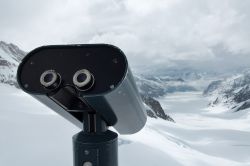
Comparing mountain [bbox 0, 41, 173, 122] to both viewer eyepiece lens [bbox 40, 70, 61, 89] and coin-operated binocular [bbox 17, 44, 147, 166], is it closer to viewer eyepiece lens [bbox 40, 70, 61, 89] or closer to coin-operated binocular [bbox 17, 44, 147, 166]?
coin-operated binocular [bbox 17, 44, 147, 166]

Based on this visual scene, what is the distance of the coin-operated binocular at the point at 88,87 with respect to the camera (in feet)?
6.89

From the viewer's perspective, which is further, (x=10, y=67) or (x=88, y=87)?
(x=10, y=67)

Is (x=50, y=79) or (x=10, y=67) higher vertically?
(x=10, y=67)

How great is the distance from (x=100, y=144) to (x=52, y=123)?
13063 millimetres

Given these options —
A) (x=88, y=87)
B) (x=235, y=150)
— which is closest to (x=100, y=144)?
(x=88, y=87)

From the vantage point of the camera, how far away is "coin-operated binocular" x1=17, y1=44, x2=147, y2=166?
2.10m

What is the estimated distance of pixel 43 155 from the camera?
10.3m

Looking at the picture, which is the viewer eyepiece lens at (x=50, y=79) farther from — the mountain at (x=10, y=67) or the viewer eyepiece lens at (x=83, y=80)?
the mountain at (x=10, y=67)

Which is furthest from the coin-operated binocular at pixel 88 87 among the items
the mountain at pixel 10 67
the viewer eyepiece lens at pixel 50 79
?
the mountain at pixel 10 67

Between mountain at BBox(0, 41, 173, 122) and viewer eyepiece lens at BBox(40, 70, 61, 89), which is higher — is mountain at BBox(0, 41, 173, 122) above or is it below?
above

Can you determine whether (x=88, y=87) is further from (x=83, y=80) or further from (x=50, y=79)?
(x=50, y=79)

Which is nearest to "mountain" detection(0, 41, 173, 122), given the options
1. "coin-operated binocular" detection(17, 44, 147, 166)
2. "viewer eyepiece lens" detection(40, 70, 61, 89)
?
"coin-operated binocular" detection(17, 44, 147, 166)

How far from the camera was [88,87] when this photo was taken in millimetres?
2084

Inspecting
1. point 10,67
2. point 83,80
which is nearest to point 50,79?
point 83,80
